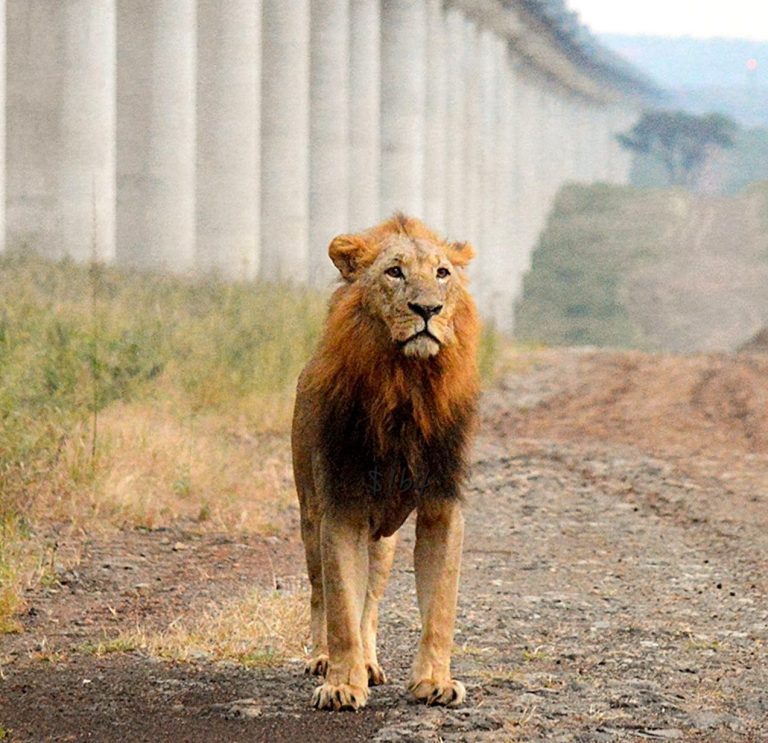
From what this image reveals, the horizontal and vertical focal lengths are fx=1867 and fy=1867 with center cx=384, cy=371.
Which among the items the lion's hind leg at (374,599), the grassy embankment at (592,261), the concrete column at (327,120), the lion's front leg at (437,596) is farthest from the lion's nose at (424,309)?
the grassy embankment at (592,261)

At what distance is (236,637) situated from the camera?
22.9 ft

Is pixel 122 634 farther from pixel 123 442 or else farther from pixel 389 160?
pixel 389 160

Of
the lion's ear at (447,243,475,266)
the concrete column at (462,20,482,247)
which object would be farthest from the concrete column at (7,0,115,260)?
the concrete column at (462,20,482,247)

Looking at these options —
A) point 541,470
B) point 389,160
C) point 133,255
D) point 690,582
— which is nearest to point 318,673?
point 690,582

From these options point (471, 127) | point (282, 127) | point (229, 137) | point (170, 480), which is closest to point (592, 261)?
point (471, 127)

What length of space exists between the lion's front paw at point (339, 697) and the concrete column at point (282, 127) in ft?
82.5

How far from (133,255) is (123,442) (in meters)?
15.0

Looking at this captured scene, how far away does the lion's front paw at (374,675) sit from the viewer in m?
6.34

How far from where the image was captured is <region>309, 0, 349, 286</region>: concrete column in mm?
34656

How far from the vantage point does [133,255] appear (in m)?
26.6

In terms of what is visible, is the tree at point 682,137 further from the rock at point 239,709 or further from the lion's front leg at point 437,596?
the rock at point 239,709

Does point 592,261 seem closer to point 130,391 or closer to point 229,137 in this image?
point 229,137

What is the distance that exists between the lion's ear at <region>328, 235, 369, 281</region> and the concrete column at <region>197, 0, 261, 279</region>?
21324 millimetres

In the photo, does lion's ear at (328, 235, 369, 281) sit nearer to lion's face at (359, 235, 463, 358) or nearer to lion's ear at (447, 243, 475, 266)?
lion's face at (359, 235, 463, 358)
